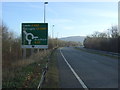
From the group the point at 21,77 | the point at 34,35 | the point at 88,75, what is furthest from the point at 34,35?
the point at 21,77

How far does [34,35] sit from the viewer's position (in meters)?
20.3

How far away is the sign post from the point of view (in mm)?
20297

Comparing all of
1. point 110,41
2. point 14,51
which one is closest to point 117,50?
point 110,41

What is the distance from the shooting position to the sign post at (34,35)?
20297 millimetres

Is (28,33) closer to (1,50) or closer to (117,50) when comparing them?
(1,50)

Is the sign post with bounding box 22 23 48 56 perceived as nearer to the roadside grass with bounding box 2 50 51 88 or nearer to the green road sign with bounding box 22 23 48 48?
the green road sign with bounding box 22 23 48 48

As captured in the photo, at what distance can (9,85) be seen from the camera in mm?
10984

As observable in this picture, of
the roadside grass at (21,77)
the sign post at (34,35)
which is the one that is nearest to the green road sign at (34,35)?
the sign post at (34,35)

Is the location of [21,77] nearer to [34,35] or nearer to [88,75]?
[88,75]

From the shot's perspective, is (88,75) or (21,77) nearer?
(21,77)

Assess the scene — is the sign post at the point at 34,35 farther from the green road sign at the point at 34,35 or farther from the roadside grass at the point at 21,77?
the roadside grass at the point at 21,77

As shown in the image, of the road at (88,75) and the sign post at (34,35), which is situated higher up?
the sign post at (34,35)

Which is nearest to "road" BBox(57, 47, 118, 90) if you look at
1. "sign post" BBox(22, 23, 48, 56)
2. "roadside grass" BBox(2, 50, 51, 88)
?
"roadside grass" BBox(2, 50, 51, 88)

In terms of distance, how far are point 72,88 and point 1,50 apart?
630 inches
